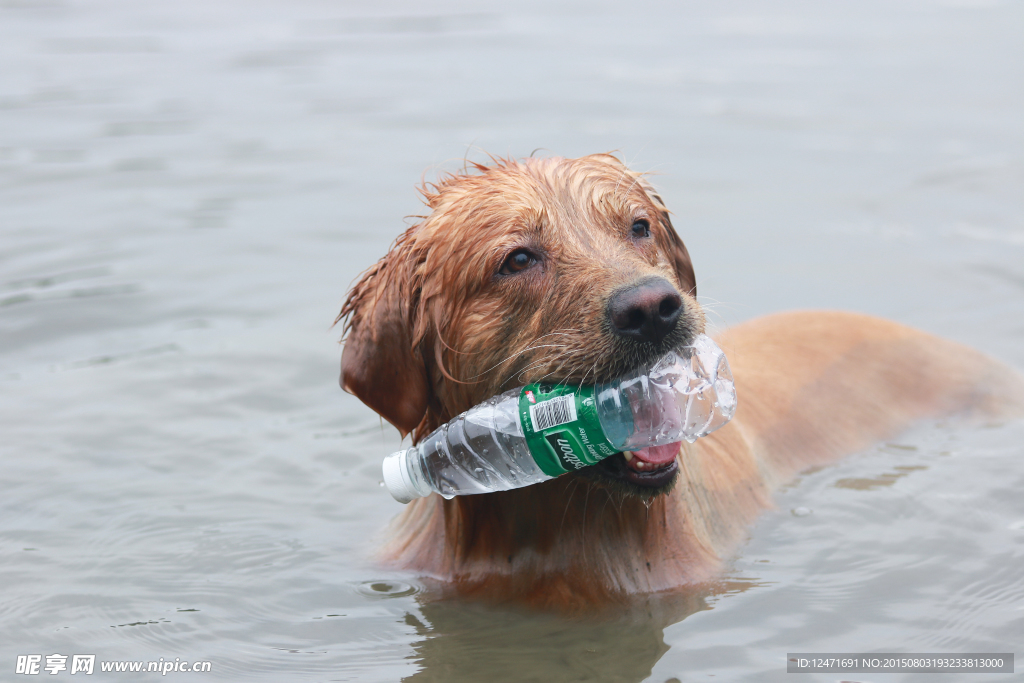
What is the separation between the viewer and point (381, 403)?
5.30m

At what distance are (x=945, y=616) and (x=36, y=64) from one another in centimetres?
1713

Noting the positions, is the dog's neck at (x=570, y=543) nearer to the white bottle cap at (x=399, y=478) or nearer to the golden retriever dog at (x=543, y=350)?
the golden retriever dog at (x=543, y=350)

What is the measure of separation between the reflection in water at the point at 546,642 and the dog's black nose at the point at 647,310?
4.87 feet

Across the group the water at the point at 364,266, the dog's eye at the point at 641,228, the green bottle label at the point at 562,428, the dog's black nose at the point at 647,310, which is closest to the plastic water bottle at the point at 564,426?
the green bottle label at the point at 562,428

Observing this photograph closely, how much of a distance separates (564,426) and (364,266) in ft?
21.8

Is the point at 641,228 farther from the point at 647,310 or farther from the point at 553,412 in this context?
the point at 553,412

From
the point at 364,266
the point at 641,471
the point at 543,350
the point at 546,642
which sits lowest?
the point at 546,642

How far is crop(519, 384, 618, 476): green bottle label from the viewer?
15.0ft

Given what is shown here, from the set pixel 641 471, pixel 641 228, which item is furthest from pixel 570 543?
pixel 641 228

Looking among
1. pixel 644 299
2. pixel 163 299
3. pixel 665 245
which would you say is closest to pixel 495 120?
pixel 163 299

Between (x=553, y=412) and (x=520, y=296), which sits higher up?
(x=520, y=296)

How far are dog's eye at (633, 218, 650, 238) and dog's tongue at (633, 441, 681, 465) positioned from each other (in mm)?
1024

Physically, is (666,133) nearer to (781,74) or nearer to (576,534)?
(781,74)

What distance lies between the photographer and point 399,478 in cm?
517
